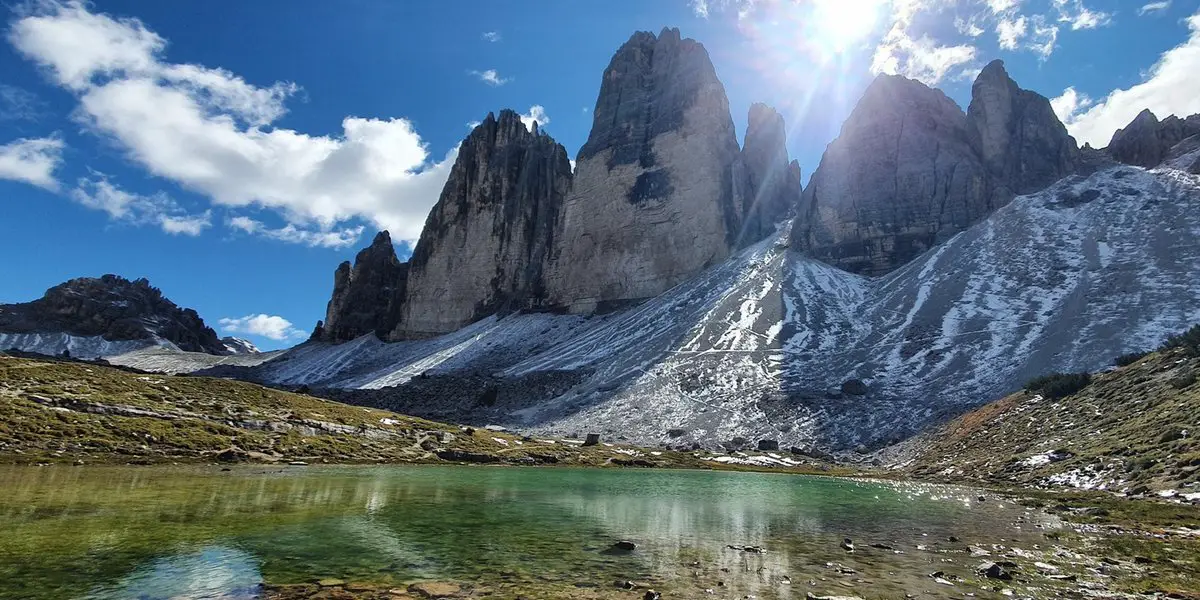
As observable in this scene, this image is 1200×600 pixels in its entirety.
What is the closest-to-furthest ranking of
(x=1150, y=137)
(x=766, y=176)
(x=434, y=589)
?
(x=434, y=589) → (x=1150, y=137) → (x=766, y=176)

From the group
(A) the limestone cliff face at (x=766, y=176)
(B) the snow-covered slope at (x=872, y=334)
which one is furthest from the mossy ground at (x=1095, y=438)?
(A) the limestone cliff face at (x=766, y=176)

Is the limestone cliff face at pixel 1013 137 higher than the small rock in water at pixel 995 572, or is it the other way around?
the limestone cliff face at pixel 1013 137

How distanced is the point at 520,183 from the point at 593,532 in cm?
16139

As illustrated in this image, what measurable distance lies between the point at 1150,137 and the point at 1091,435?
385 ft

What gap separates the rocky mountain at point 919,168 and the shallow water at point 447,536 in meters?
106

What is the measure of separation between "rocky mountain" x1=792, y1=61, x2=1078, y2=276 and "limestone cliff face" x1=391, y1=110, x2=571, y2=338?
218 ft

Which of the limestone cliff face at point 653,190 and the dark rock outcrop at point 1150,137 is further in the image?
the limestone cliff face at point 653,190

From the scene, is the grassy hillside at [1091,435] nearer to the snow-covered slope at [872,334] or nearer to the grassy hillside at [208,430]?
the grassy hillside at [208,430]

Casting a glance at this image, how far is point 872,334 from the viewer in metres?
92.1

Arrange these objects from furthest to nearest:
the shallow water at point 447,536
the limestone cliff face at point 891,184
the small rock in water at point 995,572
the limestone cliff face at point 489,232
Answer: the limestone cliff face at point 489,232, the limestone cliff face at point 891,184, the small rock in water at point 995,572, the shallow water at point 447,536

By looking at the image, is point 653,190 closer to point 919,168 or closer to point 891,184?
point 891,184

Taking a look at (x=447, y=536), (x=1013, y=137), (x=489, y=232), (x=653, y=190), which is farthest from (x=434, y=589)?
(x=489, y=232)

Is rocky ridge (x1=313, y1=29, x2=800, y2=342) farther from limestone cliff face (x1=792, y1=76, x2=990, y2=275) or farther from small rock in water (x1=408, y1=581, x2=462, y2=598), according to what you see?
small rock in water (x1=408, y1=581, x2=462, y2=598)

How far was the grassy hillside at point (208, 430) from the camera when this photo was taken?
33.2m
